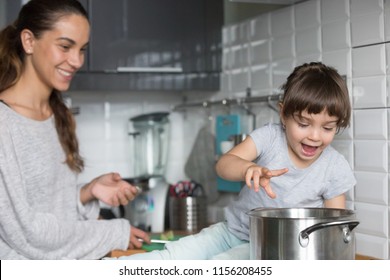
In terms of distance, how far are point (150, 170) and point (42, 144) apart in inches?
29.4

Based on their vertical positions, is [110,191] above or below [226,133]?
below

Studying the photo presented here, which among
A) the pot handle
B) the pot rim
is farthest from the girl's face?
the pot handle

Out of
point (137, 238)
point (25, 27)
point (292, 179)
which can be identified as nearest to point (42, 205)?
point (137, 238)

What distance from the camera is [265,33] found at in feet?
6.57

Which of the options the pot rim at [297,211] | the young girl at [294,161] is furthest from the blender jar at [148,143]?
the pot rim at [297,211]

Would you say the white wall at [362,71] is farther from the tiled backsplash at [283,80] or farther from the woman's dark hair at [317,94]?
the woman's dark hair at [317,94]

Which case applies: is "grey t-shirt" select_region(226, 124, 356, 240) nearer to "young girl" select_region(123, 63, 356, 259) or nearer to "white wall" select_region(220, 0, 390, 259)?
"young girl" select_region(123, 63, 356, 259)

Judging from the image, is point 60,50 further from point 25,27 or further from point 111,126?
point 111,126

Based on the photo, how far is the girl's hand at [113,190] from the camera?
1744 mm

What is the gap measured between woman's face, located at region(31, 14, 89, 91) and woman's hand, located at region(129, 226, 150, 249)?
0.47m

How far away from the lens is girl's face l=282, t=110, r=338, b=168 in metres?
1.34

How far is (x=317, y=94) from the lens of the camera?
1.33 m
